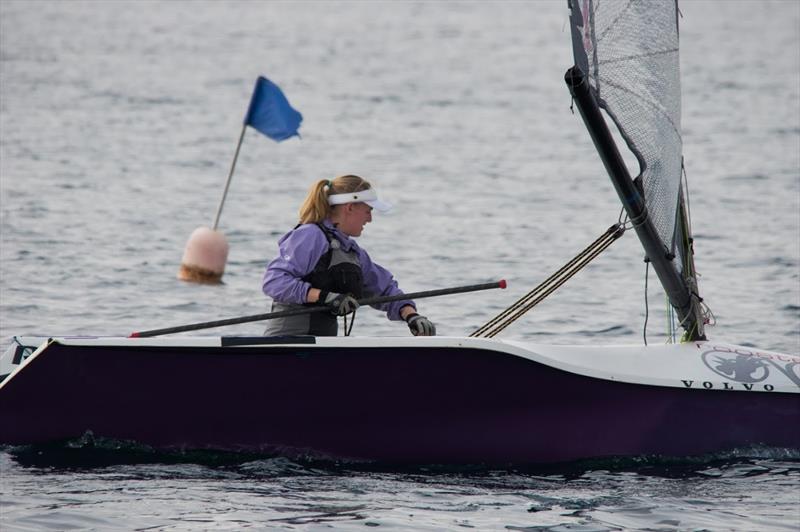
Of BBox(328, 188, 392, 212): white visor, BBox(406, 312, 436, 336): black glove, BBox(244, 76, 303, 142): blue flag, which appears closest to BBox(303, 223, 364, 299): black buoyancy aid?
BBox(328, 188, 392, 212): white visor

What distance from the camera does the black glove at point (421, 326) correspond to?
8008mm

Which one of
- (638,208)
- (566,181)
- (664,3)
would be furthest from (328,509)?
(566,181)

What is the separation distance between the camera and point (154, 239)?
15.8 m

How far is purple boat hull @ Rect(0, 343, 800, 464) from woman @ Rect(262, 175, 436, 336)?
453 mm

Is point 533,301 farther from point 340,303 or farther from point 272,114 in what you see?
point 272,114

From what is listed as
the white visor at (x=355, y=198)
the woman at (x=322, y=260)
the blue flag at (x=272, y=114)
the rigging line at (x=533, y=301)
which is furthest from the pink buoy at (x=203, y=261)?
the white visor at (x=355, y=198)

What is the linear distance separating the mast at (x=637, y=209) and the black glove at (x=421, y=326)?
118 centimetres

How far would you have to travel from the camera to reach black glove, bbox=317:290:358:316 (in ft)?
25.0

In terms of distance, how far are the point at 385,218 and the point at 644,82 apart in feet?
31.9

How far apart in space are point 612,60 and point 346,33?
40.0m

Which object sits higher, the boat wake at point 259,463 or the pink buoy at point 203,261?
the pink buoy at point 203,261

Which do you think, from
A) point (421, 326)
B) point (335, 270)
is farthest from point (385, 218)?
point (335, 270)

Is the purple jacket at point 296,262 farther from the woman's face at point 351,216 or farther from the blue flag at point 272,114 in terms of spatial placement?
the blue flag at point 272,114

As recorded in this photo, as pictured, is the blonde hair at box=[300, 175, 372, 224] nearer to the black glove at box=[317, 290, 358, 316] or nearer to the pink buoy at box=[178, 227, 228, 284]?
the black glove at box=[317, 290, 358, 316]
